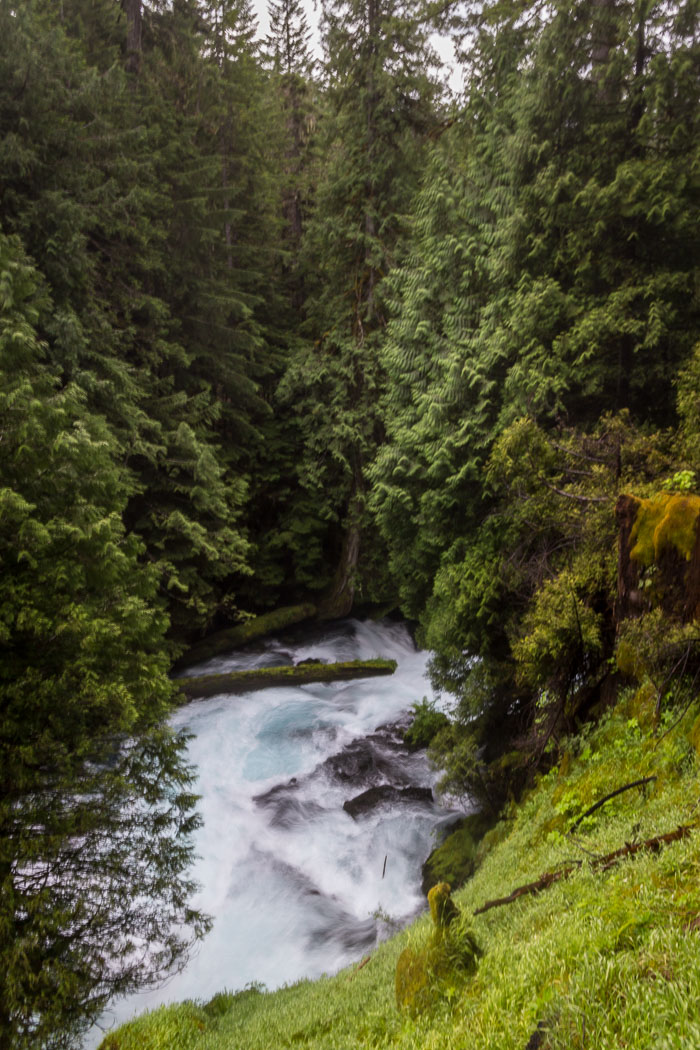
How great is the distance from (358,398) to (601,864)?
51.8ft

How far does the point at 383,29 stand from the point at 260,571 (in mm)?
16727

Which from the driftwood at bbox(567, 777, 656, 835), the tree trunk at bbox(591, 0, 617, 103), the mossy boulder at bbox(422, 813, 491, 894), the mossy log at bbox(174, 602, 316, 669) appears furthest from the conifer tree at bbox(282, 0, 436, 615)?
the driftwood at bbox(567, 777, 656, 835)

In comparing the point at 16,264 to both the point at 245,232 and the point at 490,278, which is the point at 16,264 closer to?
the point at 490,278

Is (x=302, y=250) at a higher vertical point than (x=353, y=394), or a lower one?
higher

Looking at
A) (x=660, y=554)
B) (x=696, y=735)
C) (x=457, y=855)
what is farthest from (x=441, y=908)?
(x=457, y=855)

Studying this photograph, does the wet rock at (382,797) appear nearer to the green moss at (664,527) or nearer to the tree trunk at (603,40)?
the green moss at (664,527)

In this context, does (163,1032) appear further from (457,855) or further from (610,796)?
(610,796)

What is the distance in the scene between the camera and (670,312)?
7.79 m

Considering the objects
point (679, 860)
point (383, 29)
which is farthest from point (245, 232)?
point (679, 860)

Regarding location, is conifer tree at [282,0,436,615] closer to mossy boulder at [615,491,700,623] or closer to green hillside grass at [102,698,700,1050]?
mossy boulder at [615,491,700,623]

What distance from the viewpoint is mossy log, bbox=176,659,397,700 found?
1420cm

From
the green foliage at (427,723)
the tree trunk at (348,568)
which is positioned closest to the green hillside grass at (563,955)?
the green foliage at (427,723)

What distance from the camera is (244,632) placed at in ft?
56.8

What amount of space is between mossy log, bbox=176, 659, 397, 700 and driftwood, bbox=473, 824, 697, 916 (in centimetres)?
1029
